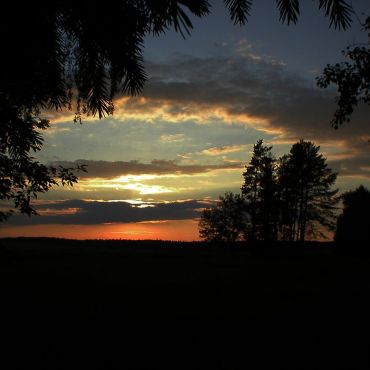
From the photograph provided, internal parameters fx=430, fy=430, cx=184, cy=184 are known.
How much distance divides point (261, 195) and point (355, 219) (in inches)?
438

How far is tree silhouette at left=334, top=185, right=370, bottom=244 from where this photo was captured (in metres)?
42.4

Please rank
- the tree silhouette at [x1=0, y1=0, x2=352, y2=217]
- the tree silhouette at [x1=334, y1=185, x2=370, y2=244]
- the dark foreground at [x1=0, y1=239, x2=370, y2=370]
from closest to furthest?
1. the tree silhouette at [x1=0, y1=0, x2=352, y2=217]
2. the dark foreground at [x1=0, y1=239, x2=370, y2=370]
3. the tree silhouette at [x1=334, y1=185, x2=370, y2=244]

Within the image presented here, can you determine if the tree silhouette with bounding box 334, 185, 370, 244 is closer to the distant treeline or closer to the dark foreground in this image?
the distant treeline

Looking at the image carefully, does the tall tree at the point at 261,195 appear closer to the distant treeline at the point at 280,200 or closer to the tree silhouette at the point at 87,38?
the distant treeline at the point at 280,200

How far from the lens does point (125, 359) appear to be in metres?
7.53

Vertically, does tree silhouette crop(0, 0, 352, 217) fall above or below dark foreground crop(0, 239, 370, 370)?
above

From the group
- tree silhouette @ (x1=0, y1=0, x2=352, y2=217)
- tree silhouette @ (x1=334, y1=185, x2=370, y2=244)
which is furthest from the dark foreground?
tree silhouette @ (x1=334, y1=185, x2=370, y2=244)

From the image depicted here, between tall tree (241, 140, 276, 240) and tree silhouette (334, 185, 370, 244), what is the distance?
25.2 ft

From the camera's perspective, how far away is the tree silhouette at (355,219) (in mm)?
42434

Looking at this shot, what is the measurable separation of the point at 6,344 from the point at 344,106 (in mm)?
11630

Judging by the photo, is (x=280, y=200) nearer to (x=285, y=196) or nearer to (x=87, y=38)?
(x=285, y=196)

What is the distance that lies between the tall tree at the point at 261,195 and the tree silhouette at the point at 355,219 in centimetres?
769

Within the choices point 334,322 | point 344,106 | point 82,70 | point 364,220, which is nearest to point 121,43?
point 82,70

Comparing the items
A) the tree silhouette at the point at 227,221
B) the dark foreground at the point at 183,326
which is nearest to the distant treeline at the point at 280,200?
the tree silhouette at the point at 227,221
